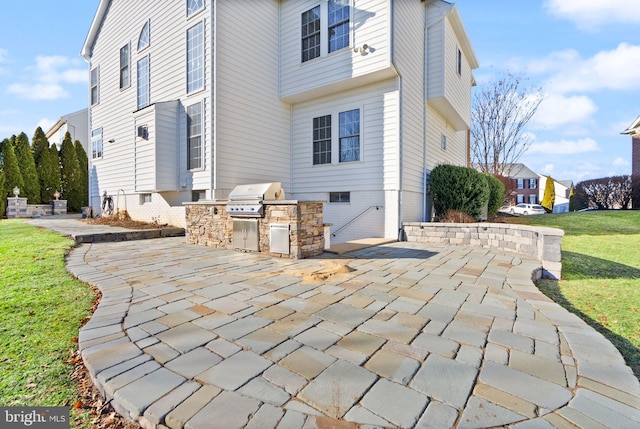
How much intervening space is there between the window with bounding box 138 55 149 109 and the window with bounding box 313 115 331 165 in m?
5.84

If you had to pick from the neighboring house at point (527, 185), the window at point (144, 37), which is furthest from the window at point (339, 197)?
the neighboring house at point (527, 185)

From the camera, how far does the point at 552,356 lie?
1.98 meters

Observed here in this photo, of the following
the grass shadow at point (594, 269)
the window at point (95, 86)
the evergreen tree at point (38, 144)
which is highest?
the window at point (95, 86)

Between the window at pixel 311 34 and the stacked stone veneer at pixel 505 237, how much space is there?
5759mm

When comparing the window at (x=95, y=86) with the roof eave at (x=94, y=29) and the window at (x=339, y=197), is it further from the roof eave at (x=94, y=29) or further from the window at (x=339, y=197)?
the window at (x=339, y=197)

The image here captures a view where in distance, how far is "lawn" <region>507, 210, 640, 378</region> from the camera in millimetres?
2816

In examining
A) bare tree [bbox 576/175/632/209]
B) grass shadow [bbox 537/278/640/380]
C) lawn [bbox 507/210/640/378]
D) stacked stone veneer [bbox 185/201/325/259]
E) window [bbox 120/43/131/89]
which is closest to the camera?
grass shadow [bbox 537/278/640/380]

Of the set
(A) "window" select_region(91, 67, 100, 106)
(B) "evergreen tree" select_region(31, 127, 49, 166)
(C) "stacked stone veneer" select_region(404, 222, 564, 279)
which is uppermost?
(A) "window" select_region(91, 67, 100, 106)

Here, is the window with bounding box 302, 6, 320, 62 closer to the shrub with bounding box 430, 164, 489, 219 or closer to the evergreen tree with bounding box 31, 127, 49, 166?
the shrub with bounding box 430, 164, 489, 219

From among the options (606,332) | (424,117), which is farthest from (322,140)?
(606,332)

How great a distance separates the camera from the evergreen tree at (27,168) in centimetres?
1580

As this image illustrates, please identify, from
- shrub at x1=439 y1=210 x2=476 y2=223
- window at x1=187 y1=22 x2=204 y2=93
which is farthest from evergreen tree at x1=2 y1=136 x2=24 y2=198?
shrub at x1=439 y1=210 x2=476 y2=223

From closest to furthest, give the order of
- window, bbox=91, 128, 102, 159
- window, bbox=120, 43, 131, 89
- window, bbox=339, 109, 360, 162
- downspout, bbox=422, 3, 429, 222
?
window, bbox=339, 109, 360, 162
downspout, bbox=422, 3, 429, 222
window, bbox=120, 43, 131, 89
window, bbox=91, 128, 102, 159

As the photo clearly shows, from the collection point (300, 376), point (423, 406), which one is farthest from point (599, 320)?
point (300, 376)
